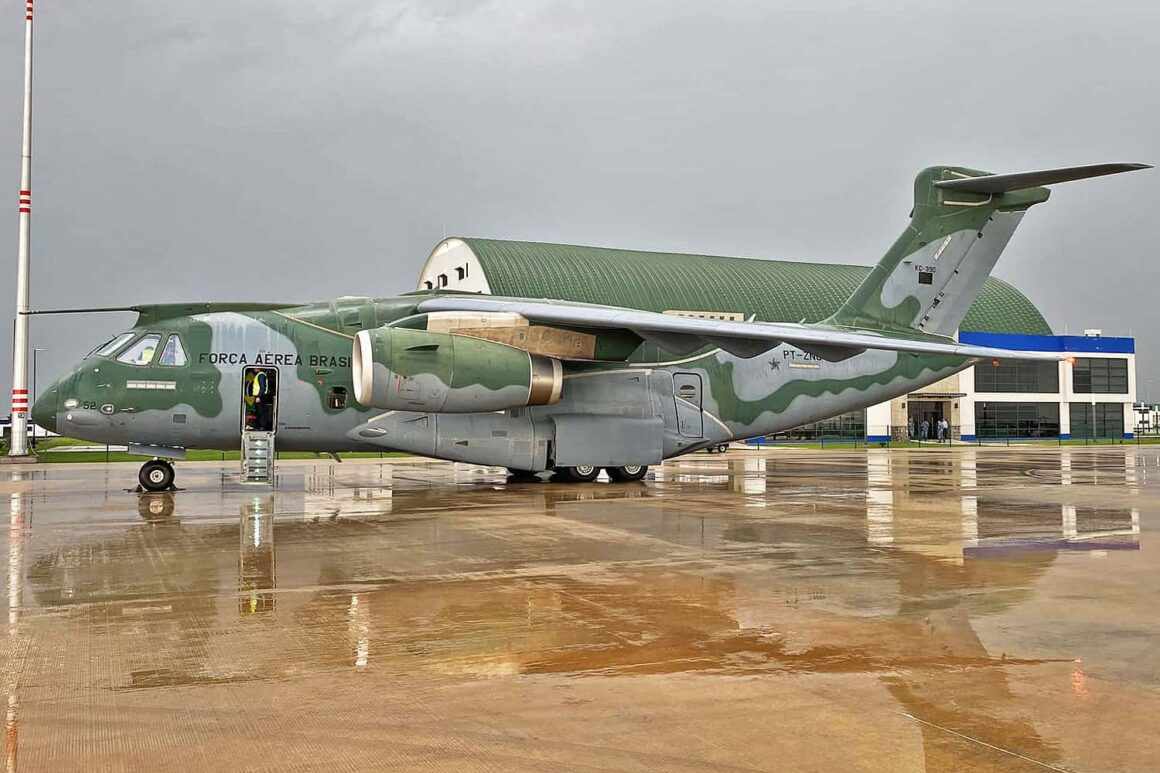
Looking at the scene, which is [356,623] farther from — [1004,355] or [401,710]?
[1004,355]

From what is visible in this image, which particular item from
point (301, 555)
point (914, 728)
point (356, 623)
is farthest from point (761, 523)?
point (914, 728)

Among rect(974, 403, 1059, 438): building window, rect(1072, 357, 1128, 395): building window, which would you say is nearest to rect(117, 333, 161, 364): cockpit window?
rect(974, 403, 1059, 438): building window

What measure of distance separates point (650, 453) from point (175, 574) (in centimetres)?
1109

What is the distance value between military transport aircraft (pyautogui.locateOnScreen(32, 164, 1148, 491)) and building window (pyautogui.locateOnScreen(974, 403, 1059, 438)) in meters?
45.7

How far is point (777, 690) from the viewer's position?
4.58m

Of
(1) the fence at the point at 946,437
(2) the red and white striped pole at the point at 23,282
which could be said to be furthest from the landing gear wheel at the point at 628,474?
(1) the fence at the point at 946,437

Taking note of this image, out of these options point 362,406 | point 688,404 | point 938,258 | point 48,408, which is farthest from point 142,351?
point 938,258

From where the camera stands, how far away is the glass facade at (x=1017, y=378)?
60.9 metres

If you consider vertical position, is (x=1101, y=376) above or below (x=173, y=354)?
above

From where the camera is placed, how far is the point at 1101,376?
211ft

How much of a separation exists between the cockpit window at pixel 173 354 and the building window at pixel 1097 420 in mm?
62249

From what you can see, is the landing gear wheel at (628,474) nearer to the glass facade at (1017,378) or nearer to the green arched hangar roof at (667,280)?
the green arched hangar roof at (667,280)

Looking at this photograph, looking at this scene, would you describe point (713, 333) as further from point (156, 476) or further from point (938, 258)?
point (156, 476)

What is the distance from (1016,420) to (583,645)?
6357cm
